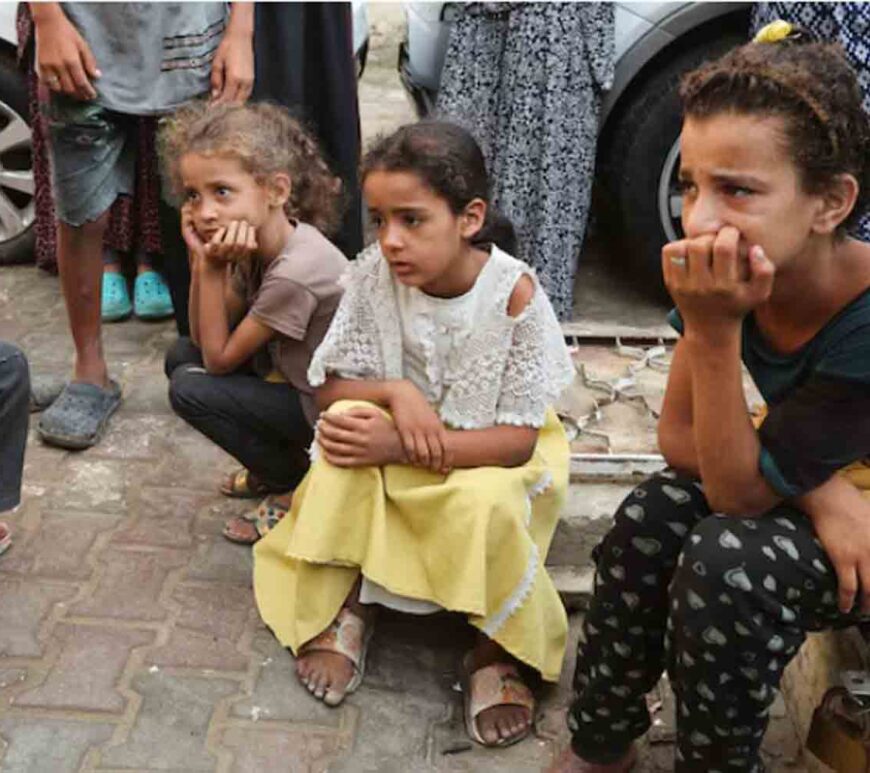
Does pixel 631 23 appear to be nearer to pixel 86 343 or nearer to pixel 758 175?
pixel 86 343

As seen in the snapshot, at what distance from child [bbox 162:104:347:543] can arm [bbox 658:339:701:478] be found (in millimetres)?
971

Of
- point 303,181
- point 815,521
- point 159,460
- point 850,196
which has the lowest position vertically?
point 159,460

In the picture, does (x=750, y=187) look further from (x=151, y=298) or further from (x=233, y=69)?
(x=151, y=298)

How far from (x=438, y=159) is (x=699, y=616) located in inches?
40.5

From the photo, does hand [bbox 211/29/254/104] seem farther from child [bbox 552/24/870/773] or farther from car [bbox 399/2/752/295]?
child [bbox 552/24/870/773]

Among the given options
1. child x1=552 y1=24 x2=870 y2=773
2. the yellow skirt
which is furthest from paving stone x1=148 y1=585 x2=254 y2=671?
child x1=552 y1=24 x2=870 y2=773

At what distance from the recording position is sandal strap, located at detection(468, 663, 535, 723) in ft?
7.70

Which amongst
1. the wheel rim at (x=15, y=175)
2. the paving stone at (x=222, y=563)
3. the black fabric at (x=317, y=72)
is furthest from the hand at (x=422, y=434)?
the wheel rim at (x=15, y=175)

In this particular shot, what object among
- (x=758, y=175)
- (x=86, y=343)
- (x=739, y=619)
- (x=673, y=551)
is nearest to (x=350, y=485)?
(x=673, y=551)

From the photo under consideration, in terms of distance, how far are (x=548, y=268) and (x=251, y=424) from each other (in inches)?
66.4

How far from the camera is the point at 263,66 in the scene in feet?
11.4

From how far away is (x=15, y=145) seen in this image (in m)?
4.35

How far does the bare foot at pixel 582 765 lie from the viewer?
→ 2.14 meters

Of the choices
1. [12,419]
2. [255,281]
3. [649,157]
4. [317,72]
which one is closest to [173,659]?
[12,419]
